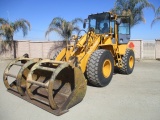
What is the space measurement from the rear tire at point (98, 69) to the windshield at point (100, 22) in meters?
1.45

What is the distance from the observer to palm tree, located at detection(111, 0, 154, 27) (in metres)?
14.6

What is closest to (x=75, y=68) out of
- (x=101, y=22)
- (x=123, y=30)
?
Answer: (x=101, y=22)

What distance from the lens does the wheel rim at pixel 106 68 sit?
247 inches

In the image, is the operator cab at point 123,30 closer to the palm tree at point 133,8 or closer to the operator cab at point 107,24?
the operator cab at point 107,24

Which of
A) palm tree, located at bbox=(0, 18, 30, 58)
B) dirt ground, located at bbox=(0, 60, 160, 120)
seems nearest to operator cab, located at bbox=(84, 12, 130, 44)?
dirt ground, located at bbox=(0, 60, 160, 120)

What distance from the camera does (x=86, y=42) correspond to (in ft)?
21.2

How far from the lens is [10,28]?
51.7ft

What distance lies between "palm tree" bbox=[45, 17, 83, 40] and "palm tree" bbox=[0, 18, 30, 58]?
2345mm

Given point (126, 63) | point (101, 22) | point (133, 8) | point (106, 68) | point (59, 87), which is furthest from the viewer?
point (133, 8)

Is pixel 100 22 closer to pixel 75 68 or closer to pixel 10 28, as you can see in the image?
pixel 75 68

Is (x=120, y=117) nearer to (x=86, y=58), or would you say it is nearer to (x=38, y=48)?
(x=86, y=58)

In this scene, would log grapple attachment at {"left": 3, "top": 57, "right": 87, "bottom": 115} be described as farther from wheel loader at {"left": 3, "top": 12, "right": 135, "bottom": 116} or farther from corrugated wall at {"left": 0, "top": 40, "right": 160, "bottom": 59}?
corrugated wall at {"left": 0, "top": 40, "right": 160, "bottom": 59}

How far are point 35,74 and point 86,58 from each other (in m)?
1.70

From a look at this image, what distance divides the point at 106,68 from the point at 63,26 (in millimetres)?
9975
